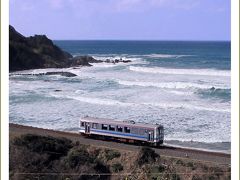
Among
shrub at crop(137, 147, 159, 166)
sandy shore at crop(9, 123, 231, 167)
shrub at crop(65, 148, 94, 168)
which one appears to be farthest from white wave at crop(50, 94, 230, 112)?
shrub at crop(65, 148, 94, 168)

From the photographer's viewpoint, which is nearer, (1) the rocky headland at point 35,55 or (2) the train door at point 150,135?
(2) the train door at point 150,135

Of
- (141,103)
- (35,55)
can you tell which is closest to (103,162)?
(141,103)

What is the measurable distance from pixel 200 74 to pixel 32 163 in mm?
25838

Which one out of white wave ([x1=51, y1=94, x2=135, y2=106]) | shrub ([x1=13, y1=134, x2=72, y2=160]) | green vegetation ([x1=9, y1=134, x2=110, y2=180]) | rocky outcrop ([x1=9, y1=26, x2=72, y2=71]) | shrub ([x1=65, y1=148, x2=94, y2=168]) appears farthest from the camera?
rocky outcrop ([x1=9, y1=26, x2=72, y2=71])

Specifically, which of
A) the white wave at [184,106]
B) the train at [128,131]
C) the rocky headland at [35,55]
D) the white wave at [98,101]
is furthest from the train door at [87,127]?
the rocky headland at [35,55]

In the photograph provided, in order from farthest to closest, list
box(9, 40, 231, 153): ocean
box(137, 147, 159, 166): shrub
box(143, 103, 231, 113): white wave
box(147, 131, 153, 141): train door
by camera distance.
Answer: box(143, 103, 231, 113): white wave
box(9, 40, 231, 153): ocean
box(147, 131, 153, 141): train door
box(137, 147, 159, 166): shrub

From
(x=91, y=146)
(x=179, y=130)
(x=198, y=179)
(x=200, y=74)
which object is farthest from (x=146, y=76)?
(x=198, y=179)

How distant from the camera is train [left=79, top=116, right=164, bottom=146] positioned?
510 inches

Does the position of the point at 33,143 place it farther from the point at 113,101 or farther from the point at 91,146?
the point at 113,101

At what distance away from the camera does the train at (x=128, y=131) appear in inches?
510

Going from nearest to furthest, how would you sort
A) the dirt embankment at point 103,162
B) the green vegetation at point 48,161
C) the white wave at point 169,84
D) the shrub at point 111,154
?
the green vegetation at point 48,161, the dirt embankment at point 103,162, the shrub at point 111,154, the white wave at point 169,84

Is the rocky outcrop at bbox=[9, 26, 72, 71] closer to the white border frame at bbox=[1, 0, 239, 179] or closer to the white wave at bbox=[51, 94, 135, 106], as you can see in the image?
the white wave at bbox=[51, 94, 135, 106]

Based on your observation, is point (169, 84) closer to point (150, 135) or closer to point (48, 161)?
point (150, 135)
